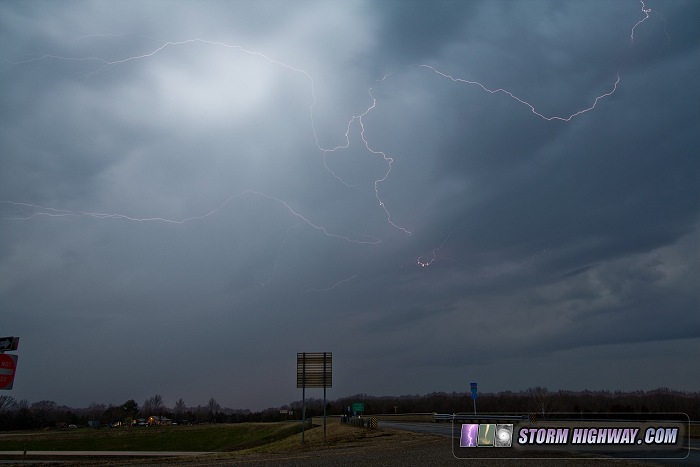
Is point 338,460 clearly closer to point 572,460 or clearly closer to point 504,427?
point 504,427

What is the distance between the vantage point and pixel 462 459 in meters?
21.0

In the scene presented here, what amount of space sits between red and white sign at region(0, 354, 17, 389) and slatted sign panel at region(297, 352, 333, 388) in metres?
17.8

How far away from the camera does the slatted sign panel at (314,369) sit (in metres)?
37.8

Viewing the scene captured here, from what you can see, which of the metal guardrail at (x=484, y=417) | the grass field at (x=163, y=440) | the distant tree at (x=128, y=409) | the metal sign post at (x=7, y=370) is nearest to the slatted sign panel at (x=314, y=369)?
the metal guardrail at (x=484, y=417)

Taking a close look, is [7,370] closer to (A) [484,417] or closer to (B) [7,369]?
(B) [7,369]

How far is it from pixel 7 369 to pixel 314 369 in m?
19.2

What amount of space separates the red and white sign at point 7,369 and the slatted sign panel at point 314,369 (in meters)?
17.8

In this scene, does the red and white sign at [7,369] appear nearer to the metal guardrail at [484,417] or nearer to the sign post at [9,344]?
the sign post at [9,344]

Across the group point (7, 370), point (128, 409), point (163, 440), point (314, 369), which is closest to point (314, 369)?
point (314, 369)

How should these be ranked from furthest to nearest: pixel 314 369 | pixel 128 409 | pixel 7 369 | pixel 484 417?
pixel 128 409
pixel 484 417
pixel 314 369
pixel 7 369

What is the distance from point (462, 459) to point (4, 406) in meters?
226

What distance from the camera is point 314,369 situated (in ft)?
125

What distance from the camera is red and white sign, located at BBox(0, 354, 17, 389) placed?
1268 inches

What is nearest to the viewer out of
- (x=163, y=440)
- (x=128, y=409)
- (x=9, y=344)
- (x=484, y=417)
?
(x=9, y=344)
